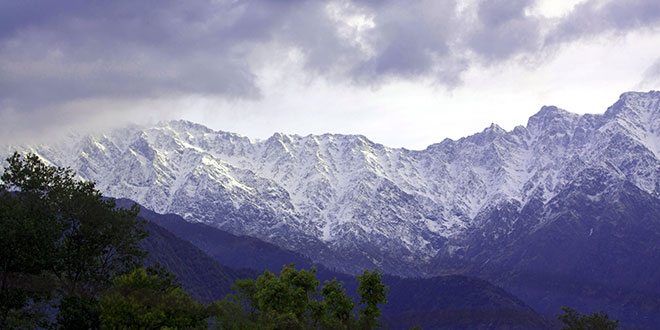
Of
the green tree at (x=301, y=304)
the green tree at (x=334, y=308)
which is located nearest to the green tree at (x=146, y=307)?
the green tree at (x=301, y=304)

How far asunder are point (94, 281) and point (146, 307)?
59.4ft

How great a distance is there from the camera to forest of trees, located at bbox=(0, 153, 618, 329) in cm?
8788

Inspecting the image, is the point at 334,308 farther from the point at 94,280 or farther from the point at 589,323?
the point at 589,323

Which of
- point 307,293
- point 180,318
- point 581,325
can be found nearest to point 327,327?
point 307,293

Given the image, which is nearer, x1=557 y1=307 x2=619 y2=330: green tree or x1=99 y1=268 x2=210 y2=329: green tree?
x1=99 y1=268 x2=210 y2=329: green tree

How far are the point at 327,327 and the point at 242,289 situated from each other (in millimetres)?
20372

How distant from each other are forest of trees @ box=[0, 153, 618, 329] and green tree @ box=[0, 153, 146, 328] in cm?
14

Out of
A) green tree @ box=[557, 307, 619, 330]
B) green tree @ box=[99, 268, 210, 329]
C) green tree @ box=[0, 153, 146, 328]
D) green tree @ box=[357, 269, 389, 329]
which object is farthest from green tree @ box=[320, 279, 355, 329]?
green tree @ box=[557, 307, 619, 330]

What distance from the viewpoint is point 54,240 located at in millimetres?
94812

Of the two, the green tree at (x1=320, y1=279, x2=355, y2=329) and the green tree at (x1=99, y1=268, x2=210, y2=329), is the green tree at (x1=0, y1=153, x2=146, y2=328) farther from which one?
the green tree at (x1=320, y1=279, x2=355, y2=329)

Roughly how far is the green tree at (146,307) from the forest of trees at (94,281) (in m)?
0.13

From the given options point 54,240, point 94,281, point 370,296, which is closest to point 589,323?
point 370,296

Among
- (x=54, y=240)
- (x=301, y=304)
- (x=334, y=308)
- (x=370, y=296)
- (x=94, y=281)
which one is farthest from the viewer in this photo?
(x=370, y=296)

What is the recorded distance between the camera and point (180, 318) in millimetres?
88625
